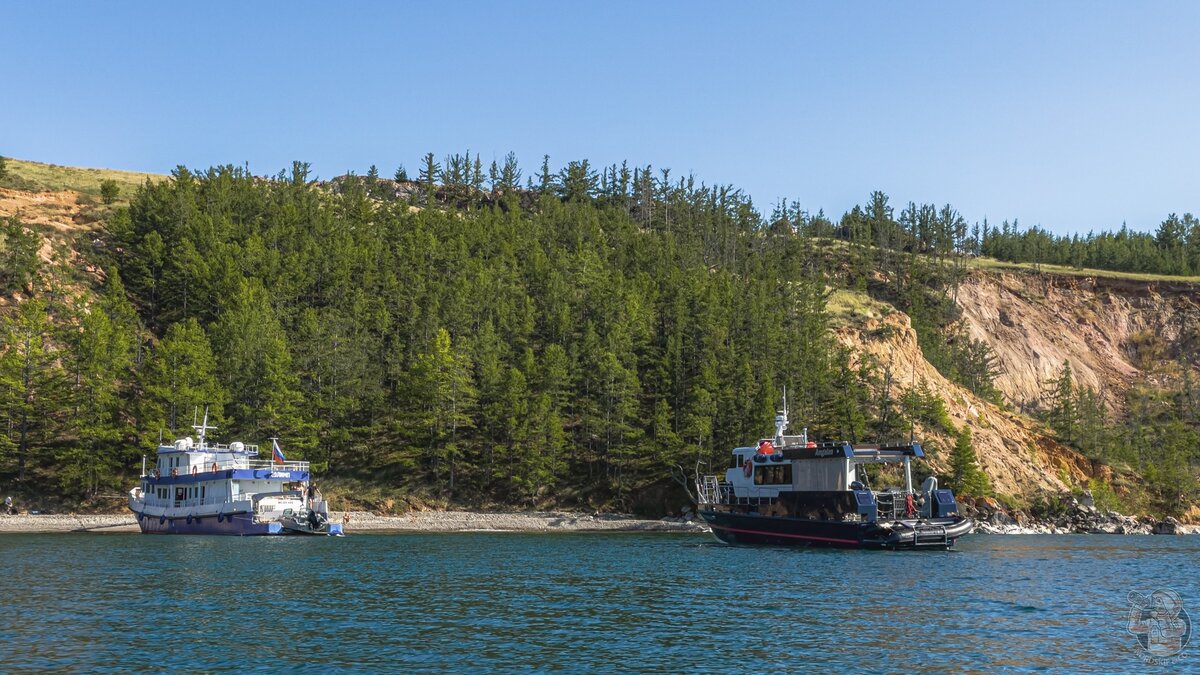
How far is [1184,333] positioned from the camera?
160500 mm

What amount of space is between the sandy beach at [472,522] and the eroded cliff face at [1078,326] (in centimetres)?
8307

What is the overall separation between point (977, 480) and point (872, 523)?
38582 mm

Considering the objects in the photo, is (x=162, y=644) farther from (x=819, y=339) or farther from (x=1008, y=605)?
(x=819, y=339)

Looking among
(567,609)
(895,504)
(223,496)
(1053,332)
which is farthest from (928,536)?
(1053,332)

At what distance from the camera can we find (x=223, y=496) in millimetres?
76000

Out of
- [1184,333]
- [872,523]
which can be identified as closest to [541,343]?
[872,523]

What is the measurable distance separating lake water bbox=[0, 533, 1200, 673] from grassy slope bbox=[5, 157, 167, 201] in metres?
114

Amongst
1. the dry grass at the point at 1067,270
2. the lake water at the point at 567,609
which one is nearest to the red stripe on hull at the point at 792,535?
the lake water at the point at 567,609

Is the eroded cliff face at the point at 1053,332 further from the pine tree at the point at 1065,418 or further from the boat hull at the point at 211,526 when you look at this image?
the boat hull at the point at 211,526

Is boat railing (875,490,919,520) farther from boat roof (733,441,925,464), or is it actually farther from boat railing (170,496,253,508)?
boat railing (170,496,253,508)

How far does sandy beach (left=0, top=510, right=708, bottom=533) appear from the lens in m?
80.8

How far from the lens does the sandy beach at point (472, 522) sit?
80.8 m

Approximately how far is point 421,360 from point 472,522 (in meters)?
20.0

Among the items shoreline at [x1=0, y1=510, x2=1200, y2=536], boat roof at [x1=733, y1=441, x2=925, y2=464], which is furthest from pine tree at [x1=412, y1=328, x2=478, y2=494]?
boat roof at [x1=733, y1=441, x2=925, y2=464]
